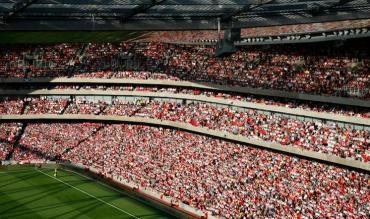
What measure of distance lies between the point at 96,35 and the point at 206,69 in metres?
14.5

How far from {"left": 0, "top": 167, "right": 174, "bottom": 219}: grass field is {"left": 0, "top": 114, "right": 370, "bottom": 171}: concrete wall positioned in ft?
28.5

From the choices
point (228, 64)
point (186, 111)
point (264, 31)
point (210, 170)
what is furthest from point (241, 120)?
point (264, 31)

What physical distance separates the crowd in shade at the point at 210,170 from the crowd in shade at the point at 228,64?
5.81m

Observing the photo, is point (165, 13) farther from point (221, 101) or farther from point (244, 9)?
point (221, 101)

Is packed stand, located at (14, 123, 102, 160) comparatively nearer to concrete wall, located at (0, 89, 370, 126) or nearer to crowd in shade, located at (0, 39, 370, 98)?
concrete wall, located at (0, 89, 370, 126)

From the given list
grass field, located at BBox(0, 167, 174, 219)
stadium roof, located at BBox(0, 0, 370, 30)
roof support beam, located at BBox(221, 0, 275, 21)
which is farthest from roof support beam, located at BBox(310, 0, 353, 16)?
grass field, located at BBox(0, 167, 174, 219)

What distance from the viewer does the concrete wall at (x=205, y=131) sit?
32375mm

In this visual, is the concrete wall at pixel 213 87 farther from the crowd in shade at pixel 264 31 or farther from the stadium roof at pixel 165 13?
the stadium roof at pixel 165 13

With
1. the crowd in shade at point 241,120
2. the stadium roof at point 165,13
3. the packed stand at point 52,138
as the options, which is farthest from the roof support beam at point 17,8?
the crowd in shade at point 241,120

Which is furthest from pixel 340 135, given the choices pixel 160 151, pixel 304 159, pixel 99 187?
pixel 99 187

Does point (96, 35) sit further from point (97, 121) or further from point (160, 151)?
point (160, 151)

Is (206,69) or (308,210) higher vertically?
(206,69)

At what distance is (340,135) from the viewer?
113 ft

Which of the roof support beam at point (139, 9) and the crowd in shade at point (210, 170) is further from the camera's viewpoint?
the roof support beam at point (139, 9)
